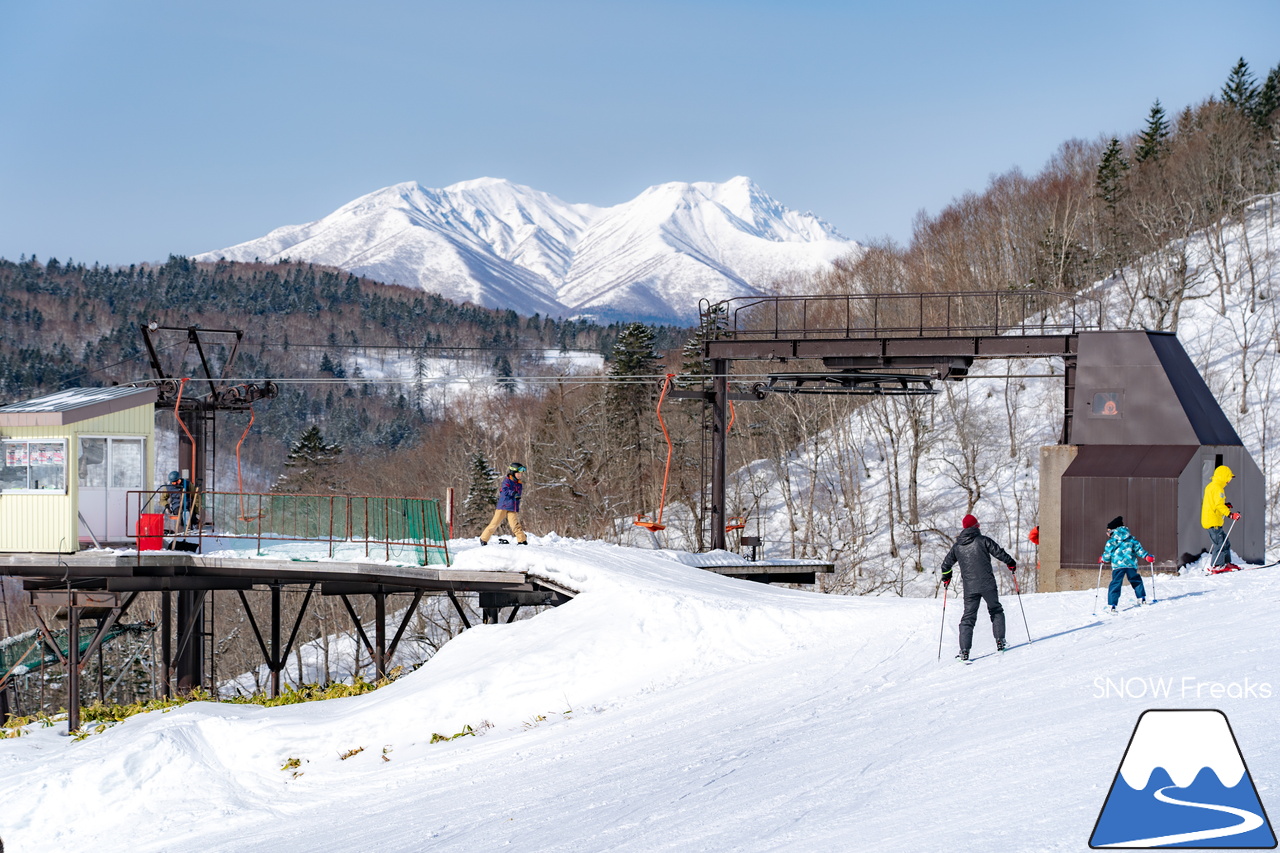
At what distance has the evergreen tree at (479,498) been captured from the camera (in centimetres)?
5909

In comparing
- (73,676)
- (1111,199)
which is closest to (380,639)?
(73,676)

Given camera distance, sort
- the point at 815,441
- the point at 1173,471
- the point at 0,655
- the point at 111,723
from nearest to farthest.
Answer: the point at 111,723 → the point at 1173,471 → the point at 0,655 → the point at 815,441

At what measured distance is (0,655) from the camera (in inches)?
1145

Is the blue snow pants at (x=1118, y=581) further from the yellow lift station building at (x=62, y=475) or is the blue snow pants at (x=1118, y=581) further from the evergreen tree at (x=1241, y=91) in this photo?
the evergreen tree at (x=1241, y=91)

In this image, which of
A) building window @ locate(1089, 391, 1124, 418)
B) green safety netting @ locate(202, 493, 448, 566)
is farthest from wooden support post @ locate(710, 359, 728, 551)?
building window @ locate(1089, 391, 1124, 418)

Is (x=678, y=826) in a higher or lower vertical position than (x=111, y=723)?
higher

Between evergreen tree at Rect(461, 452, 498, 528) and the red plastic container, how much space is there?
35465mm

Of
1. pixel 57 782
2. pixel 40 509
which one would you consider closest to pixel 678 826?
pixel 57 782

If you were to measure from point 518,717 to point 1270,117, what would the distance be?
2858 inches

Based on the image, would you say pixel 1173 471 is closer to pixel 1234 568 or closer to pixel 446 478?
pixel 1234 568

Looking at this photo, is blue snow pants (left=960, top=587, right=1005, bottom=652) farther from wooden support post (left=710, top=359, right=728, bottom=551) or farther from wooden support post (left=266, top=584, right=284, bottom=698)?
wooden support post (left=266, top=584, right=284, bottom=698)

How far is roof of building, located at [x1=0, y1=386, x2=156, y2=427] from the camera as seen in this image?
22094 mm

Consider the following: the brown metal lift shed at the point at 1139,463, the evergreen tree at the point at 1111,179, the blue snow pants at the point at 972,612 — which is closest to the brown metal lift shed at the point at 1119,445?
the brown metal lift shed at the point at 1139,463

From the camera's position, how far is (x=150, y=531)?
2270cm
